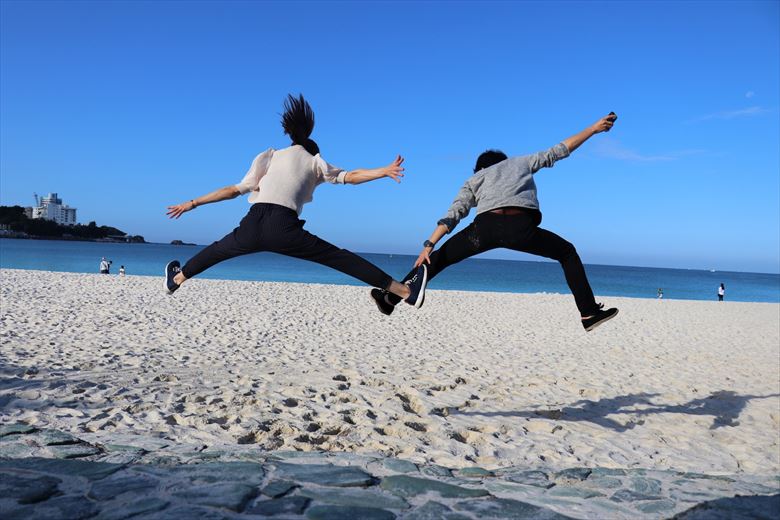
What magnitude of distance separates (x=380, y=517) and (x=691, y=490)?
2508mm

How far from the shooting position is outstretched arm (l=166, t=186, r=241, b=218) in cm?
511

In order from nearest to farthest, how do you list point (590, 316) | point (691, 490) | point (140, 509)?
point (140, 509), point (691, 490), point (590, 316)

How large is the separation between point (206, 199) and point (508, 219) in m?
2.64

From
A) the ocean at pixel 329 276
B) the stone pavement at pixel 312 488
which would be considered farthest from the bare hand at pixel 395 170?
the ocean at pixel 329 276

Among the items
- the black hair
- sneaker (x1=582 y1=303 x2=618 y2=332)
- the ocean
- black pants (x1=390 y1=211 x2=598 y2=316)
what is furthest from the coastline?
the ocean

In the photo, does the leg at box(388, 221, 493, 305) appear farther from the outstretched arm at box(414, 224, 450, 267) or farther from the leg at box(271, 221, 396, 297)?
the leg at box(271, 221, 396, 297)

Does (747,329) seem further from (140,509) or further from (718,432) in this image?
(140,509)

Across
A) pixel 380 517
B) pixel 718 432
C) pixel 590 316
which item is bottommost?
pixel 718 432

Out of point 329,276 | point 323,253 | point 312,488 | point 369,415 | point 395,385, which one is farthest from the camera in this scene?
point 329,276

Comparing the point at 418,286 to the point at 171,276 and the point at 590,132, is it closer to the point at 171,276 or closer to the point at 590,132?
the point at 590,132

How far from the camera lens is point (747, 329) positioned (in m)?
22.2

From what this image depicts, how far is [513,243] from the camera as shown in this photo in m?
5.04

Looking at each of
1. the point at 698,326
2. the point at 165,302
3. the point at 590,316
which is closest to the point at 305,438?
the point at 590,316

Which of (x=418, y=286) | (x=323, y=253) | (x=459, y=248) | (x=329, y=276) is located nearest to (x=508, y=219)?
(x=459, y=248)
